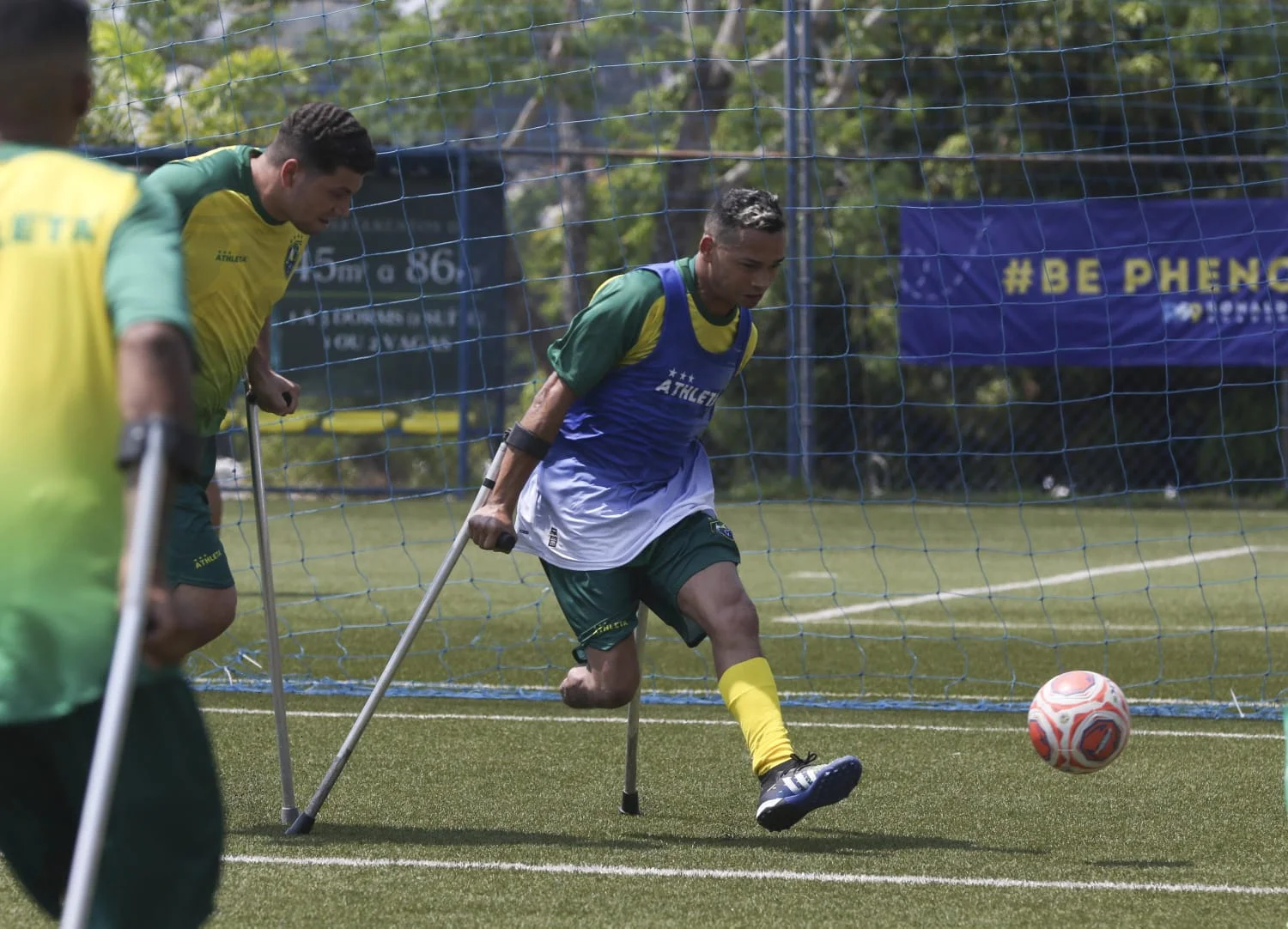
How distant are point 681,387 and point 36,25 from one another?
316 cm

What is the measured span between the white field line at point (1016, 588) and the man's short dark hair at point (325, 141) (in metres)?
5.73

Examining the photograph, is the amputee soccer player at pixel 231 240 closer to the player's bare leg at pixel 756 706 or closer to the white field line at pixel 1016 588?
the player's bare leg at pixel 756 706

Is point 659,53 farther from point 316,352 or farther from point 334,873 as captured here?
point 334,873

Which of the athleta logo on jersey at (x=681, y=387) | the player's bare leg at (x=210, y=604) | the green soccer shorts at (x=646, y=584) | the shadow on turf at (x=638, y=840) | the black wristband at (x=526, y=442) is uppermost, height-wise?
the athleta logo on jersey at (x=681, y=387)

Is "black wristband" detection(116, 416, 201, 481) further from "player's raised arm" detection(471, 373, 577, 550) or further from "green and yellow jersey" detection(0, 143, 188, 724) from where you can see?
"player's raised arm" detection(471, 373, 577, 550)

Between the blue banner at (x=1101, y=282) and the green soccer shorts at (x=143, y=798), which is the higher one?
the green soccer shorts at (x=143, y=798)

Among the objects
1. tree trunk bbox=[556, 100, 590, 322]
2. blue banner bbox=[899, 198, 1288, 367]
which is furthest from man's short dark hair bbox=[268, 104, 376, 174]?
tree trunk bbox=[556, 100, 590, 322]

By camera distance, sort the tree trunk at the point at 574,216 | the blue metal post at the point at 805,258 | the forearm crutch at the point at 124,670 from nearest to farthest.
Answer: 1. the forearm crutch at the point at 124,670
2. the blue metal post at the point at 805,258
3. the tree trunk at the point at 574,216

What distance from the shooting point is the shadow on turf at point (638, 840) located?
5023 millimetres

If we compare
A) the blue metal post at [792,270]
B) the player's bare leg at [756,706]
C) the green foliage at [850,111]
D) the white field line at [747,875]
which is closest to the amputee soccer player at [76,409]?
the white field line at [747,875]

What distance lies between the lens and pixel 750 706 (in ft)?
16.6

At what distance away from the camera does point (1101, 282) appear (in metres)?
16.7

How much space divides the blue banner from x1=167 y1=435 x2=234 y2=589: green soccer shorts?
37.7 ft

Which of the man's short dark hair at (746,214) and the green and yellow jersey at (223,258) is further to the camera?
the man's short dark hair at (746,214)
